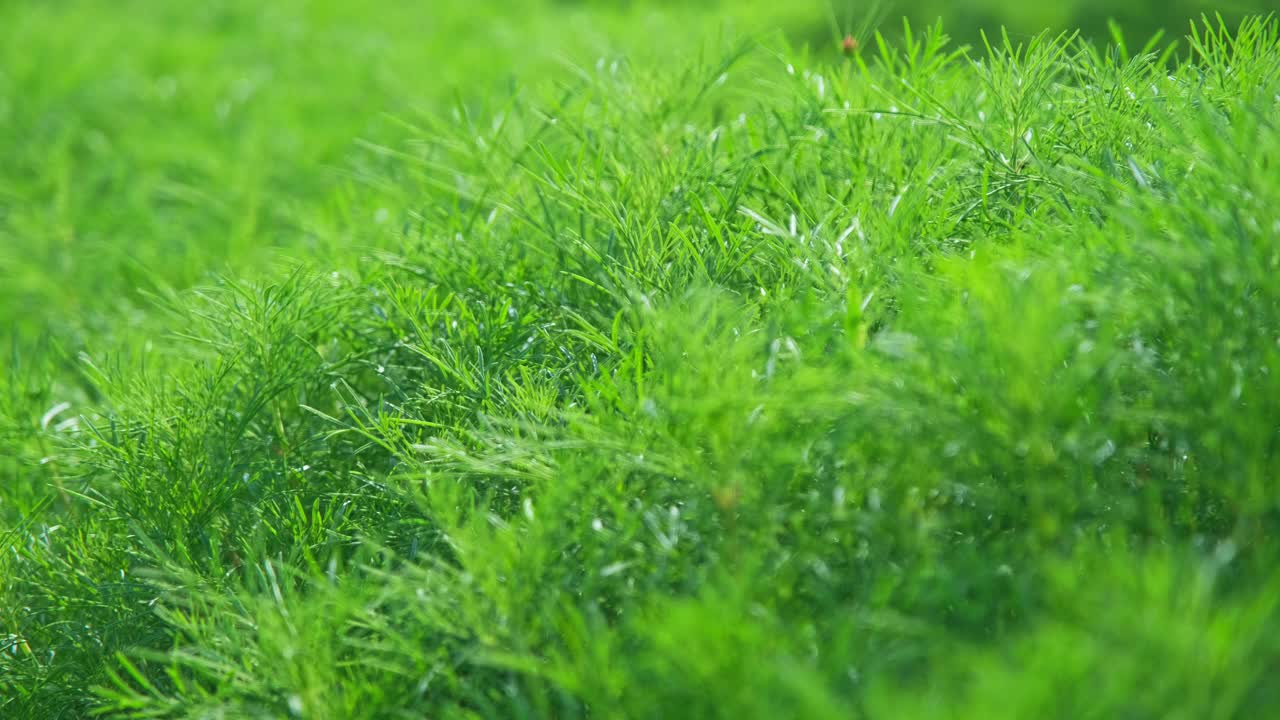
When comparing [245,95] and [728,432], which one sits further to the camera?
[245,95]

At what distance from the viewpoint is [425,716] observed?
1.16 m

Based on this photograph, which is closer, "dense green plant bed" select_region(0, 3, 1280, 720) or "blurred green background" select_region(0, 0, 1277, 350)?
"dense green plant bed" select_region(0, 3, 1280, 720)

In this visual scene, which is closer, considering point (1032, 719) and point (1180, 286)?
point (1032, 719)

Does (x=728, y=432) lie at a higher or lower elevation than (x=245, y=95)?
higher

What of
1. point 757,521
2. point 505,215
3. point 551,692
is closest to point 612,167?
point 505,215

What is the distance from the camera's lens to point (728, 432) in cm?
111

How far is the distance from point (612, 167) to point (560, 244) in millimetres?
218

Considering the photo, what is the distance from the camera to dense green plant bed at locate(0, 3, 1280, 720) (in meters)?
0.99

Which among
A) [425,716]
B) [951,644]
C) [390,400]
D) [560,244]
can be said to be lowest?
[425,716]

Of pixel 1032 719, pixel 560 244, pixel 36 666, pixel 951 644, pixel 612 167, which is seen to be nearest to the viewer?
pixel 1032 719

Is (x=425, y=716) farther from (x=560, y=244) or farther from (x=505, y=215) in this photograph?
(x=505, y=215)

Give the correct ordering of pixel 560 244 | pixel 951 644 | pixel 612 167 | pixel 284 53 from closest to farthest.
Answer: pixel 951 644
pixel 560 244
pixel 612 167
pixel 284 53

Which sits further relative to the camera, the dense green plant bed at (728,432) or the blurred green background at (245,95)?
the blurred green background at (245,95)

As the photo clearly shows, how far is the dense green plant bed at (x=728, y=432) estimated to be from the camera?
39.0 inches
